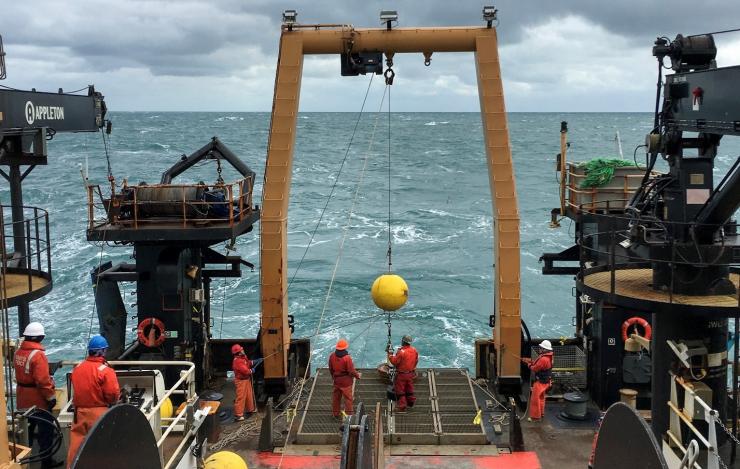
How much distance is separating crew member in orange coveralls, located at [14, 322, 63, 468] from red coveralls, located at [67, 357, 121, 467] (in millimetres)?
1303

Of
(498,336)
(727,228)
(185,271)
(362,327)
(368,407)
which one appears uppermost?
(727,228)

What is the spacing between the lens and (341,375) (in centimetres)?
1293

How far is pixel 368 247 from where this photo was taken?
140 ft

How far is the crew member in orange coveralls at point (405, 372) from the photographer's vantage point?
13.3 m

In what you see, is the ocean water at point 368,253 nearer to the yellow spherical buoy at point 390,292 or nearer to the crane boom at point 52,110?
the yellow spherical buoy at point 390,292

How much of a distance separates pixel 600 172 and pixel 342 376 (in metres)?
7.17

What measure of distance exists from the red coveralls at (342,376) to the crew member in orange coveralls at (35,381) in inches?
175

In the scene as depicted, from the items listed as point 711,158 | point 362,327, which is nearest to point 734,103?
point 711,158

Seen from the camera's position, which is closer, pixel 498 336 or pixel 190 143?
pixel 498 336

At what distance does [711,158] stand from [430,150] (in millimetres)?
84197

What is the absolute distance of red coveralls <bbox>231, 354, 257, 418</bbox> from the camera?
1338cm

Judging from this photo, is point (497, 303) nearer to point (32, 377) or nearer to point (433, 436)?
point (433, 436)

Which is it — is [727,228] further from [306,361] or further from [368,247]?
[368,247]

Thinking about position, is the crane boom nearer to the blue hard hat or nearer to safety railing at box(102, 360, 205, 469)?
the blue hard hat
